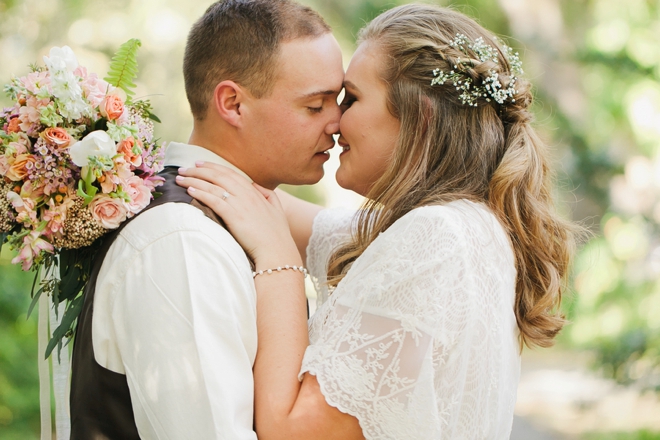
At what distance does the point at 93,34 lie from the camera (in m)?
6.40

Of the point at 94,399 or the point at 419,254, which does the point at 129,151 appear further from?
the point at 419,254

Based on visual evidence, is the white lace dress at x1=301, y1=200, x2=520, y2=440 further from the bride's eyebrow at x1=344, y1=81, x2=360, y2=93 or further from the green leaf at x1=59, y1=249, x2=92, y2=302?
the green leaf at x1=59, y1=249, x2=92, y2=302

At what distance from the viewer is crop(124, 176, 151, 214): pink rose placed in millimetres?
1920

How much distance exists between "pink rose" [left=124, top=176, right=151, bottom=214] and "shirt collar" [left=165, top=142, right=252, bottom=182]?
363mm

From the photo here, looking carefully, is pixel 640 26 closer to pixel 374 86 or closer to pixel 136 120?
pixel 374 86

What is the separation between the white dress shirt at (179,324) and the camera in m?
1.75

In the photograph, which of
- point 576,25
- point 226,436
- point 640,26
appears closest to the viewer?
point 226,436

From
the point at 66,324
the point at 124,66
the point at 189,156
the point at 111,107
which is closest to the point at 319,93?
the point at 189,156

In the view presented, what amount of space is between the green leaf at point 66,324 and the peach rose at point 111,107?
57 cm

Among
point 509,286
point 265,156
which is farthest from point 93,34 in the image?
point 509,286

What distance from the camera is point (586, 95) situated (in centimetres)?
688

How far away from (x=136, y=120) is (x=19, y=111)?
33 cm

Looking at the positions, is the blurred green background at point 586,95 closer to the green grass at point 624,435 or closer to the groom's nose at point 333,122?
the green grass at point 624,435

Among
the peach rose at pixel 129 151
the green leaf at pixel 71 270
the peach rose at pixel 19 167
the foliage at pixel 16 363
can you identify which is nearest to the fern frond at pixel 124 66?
the peach rose at pixel 129 151
